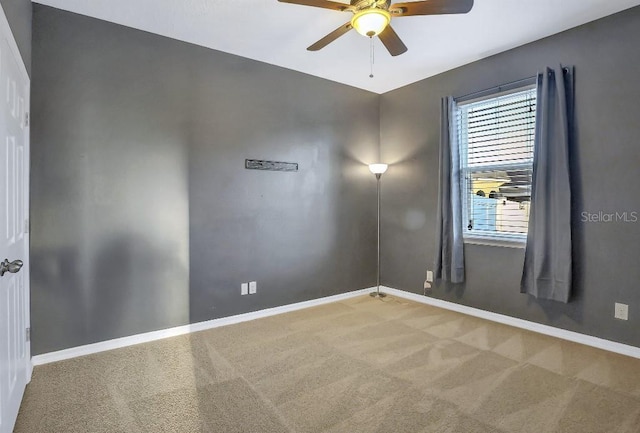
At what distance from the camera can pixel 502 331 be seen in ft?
10.7

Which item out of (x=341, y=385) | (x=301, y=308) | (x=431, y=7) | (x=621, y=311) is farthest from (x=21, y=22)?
(x=621, y=311)

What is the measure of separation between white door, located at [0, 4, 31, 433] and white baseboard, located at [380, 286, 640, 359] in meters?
3.70

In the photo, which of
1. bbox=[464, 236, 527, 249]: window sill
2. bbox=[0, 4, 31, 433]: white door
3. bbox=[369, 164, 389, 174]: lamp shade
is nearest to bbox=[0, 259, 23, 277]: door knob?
bbox=[0, 4, 31, 433]: white door

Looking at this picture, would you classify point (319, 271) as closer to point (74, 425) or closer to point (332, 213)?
point (332, 213)

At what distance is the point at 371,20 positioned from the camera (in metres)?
2.12

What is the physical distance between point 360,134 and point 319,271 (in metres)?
1.85

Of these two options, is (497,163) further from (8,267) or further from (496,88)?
(8,267)

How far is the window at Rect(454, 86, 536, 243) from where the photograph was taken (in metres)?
3.36

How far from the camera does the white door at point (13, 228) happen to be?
1.66 m

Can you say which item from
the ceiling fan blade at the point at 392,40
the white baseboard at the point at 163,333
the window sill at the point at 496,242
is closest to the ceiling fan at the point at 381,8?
the ceiling fan blade at the point at 392,40

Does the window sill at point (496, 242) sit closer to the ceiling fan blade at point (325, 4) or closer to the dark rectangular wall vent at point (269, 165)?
the dark rectangular wall vent at point (269, 165)

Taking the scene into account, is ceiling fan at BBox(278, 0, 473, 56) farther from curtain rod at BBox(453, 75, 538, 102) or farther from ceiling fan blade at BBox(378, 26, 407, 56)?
curtain rod at BBox(453, 75, 538, 102)

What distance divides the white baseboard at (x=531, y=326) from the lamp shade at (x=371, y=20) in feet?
9.68

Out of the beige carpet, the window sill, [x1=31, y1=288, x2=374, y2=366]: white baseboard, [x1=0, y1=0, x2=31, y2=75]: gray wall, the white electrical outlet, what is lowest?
the beige carpet
